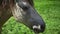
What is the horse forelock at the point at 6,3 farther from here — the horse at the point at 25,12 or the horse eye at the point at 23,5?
the horse eye at the point at 23,5


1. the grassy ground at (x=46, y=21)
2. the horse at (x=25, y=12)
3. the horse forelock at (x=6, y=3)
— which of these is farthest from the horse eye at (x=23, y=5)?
the grassy ground at (x=46, y=21)

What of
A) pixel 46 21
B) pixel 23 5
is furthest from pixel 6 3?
pixel 46 21

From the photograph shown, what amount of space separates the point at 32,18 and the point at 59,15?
442cm

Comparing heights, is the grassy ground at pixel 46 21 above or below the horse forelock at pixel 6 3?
below

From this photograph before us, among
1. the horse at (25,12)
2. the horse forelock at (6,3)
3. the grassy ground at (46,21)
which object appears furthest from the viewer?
the grassy ground at (46,21)

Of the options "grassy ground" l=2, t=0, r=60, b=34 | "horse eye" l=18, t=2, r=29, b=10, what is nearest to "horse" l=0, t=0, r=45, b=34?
"horse eye" l=18, t=2, r=29, b=10

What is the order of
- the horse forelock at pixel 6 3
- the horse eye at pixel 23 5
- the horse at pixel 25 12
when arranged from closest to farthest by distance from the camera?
the horse at pixel 25 12 → the horse eye at pixel 23 5 → the horse forelock at pixel 6 3

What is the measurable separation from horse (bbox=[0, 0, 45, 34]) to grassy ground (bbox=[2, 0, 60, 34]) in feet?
6.22

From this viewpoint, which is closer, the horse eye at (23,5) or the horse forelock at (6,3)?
the horse eye at (23,5)

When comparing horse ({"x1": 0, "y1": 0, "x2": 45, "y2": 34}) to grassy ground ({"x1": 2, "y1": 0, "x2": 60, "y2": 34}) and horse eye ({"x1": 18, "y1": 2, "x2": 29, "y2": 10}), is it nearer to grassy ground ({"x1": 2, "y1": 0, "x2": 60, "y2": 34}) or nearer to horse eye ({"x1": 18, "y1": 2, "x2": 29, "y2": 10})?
horse eye ({"x1": 18, "y1": 2, "x2": 29, "y2": 10})

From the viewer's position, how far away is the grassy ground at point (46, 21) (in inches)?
214

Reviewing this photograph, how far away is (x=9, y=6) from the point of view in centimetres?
329

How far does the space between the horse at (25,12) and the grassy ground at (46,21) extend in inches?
74.6

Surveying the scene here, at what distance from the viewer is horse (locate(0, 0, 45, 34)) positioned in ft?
9.71
